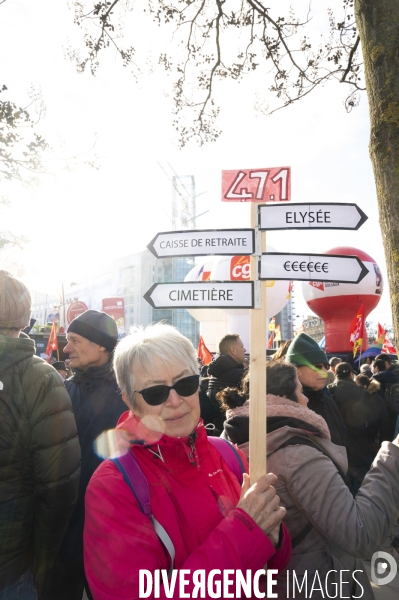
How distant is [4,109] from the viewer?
5.08 meters

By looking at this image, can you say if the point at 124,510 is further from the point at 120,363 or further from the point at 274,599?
the point at 274,599

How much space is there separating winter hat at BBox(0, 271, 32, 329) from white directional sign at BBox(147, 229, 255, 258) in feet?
2.29

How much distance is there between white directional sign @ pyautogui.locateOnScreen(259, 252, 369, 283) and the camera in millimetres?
2055

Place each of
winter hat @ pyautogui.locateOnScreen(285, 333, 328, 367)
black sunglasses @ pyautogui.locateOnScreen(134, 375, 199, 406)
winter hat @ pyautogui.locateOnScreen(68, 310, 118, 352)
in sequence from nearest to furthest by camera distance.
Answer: black sunglasses @ pyautogui.locateOnScreen(134, 375, 199, 406) < winter hat @ pyautogui.locateOnScreen(68, 310, 118, 352) < winter hat @ pyautogui.locateOnScreen(285, 333, 328, 367)

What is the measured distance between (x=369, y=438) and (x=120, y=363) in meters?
4.16

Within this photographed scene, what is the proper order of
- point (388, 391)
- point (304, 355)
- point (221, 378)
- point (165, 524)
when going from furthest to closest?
point (388, 391)
point (221, 378)
point (304, 355)
point (165, 524)

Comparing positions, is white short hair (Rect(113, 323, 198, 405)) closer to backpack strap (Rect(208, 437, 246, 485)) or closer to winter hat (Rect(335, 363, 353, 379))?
backpack strap (Rect(208, 437, 246, 485))

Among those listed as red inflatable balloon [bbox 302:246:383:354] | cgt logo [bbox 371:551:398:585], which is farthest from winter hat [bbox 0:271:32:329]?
red inflatable balloon [bbox 302:246:383:354]

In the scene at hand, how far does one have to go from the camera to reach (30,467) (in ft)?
5.98

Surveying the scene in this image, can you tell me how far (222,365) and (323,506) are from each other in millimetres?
2807

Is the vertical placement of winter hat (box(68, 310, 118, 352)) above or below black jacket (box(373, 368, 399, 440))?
above

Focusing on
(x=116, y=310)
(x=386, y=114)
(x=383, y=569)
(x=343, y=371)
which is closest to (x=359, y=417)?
(x=343, y=371)

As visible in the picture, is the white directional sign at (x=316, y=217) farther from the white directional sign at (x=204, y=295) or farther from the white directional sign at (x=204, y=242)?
the white directional sign at (x=204, y=295)

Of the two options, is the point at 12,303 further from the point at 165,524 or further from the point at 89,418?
the point at 165,524
